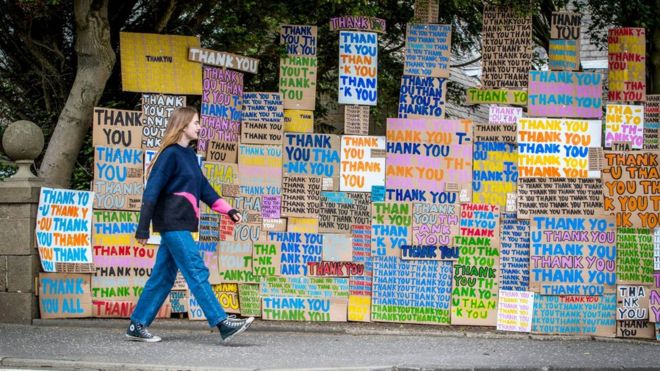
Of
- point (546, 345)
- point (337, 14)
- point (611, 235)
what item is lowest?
point (546, 345)

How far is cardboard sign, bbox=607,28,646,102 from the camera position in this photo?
10.4 metres

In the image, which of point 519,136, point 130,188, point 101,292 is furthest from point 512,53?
point 101,292

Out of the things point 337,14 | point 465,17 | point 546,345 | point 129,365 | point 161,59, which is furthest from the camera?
point 465,17

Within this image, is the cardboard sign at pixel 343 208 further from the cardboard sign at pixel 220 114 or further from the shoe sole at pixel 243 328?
the shoe sole at pixel 243 328

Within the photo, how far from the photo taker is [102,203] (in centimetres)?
984

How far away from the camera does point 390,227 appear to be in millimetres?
10125

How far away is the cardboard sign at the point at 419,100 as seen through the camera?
1029 cm

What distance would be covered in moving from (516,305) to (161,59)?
4129 millimetres

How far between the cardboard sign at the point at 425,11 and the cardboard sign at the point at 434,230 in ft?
6.07

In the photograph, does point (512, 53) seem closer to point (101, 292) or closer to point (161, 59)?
point (161, 59)

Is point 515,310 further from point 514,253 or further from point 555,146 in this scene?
point 555,146

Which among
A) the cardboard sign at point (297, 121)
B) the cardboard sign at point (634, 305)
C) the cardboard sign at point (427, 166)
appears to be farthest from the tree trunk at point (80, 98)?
the cardboard sign at point (634, 305)

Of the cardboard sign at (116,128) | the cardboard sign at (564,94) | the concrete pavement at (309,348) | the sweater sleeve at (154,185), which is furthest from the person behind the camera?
the cardboard sign at (564,94)

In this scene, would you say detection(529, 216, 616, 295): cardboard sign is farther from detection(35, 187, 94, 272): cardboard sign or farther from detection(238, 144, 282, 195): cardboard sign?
detection(35, 187, 94, 272): cardboard sign
